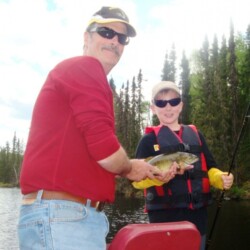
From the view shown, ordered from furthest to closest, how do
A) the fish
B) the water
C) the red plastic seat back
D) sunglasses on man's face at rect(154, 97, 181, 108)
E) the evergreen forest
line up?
the evergreen forest < the water < sunglasses on man's face at rect(154, 97, 181, 108) < the fish < the red plastic seat back

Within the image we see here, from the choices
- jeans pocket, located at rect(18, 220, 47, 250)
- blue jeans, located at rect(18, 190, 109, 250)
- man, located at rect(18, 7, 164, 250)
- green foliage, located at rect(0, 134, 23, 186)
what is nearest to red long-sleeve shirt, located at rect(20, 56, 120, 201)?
man, located at rect(18, 7, 164, 250)

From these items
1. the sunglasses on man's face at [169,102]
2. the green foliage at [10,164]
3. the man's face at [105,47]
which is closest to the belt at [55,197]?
the man's face at [105,47]

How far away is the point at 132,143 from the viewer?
66.4m

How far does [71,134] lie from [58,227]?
61 centimetres

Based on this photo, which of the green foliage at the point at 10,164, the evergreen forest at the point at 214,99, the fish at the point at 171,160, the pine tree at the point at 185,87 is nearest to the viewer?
the fish at the point at 171,160

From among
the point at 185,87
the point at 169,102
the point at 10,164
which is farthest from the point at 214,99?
the point at 10,164

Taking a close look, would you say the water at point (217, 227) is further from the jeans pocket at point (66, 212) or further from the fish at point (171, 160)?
the jeans pocket at point (66, 212)

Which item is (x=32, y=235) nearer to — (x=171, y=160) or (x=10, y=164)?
(x=171, y=160)

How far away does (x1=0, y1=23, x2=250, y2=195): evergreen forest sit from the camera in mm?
49438

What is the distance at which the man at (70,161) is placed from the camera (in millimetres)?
2410

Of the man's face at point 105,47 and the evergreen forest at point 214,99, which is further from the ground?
the evergreen forest at point 214,99

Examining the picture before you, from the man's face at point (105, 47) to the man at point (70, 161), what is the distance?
36 cm

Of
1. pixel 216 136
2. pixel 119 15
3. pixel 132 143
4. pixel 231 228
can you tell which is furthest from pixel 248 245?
pixel 132 143

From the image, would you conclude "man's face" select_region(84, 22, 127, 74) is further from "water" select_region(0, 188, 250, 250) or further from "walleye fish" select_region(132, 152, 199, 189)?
"water" select_region(0, 188, 250, 250)
